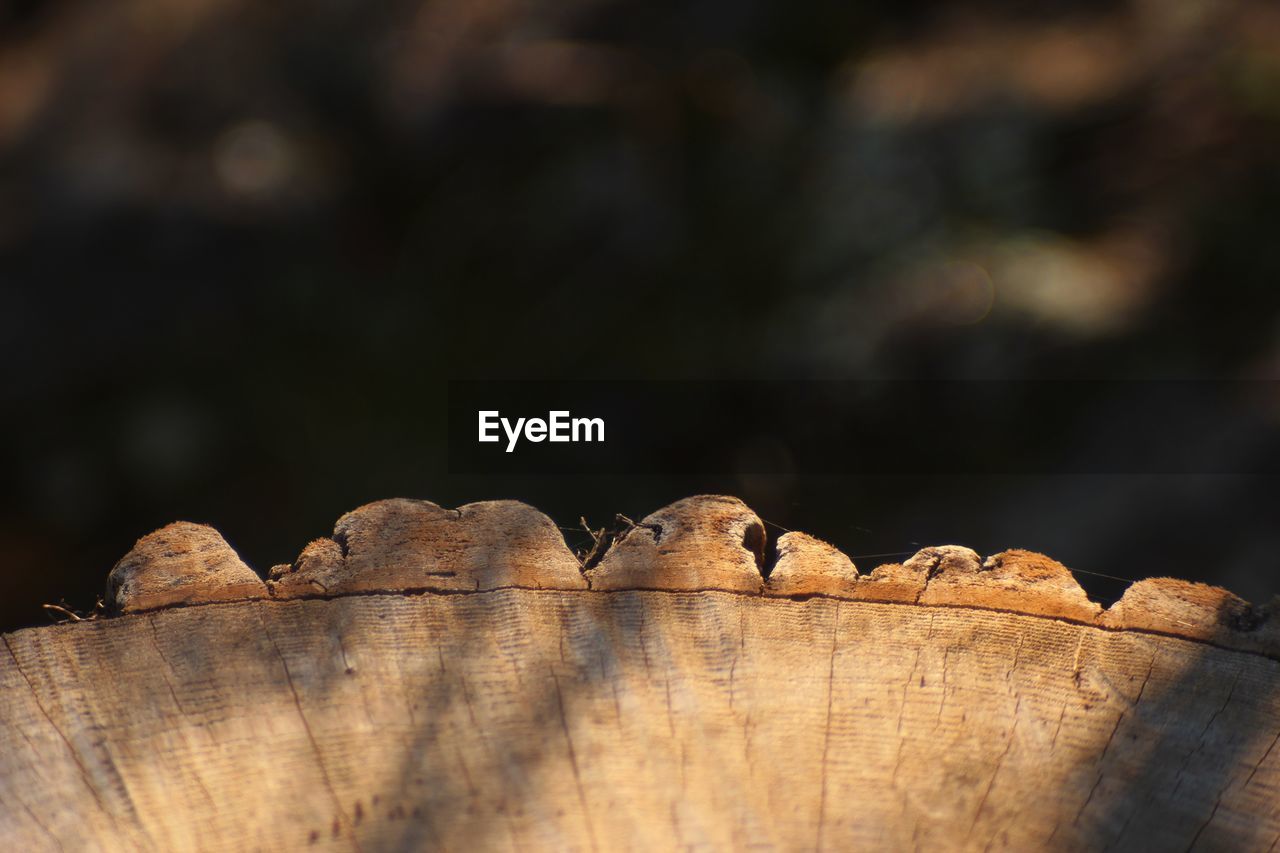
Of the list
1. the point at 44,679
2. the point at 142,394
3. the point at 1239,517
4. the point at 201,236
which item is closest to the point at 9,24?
the point at 201,236

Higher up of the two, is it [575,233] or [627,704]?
[575,233]

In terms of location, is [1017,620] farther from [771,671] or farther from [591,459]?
[591,459]

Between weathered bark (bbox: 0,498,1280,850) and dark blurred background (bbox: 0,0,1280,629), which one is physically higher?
dark blurred background (bbox: 0,0,1280,629)

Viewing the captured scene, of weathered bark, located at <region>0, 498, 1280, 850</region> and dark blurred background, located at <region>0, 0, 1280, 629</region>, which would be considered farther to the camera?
dark blurred background, located at <region>0, 0, 1280, 629</region>

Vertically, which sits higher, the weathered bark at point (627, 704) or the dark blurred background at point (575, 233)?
the dark blurred background at point (575, 233)

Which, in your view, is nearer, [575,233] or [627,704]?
[627,704]
